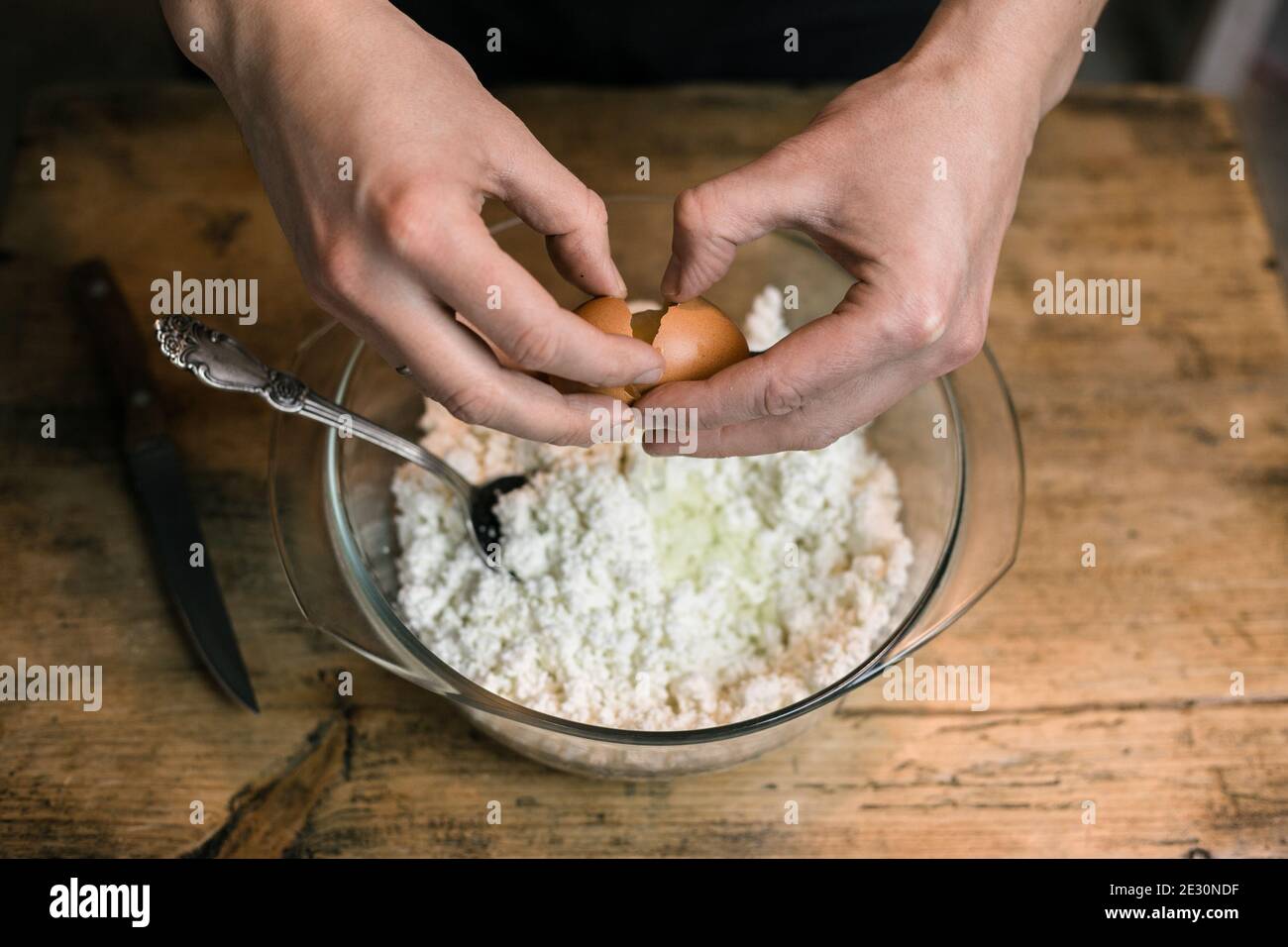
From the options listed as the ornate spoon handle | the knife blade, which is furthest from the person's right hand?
the knife blade

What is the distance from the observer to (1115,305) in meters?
1.15

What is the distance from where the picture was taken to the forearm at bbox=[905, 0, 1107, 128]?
2.40 ft

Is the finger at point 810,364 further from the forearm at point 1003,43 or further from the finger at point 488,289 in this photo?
the forearm at point 1003,43

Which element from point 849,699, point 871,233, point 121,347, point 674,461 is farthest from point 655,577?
point 121,347

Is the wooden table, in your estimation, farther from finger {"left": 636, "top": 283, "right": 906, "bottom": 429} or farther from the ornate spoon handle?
finger {"left": 636, "top": 283, "right": 906, "bottom": 429}

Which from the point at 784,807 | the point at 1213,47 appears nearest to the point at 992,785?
the point at 784,807

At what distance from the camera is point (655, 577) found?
2.84ft

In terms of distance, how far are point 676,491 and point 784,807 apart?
0.96ft

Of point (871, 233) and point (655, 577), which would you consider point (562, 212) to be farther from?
point (655, 577)

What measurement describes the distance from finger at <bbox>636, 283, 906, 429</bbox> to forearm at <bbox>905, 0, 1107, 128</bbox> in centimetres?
20

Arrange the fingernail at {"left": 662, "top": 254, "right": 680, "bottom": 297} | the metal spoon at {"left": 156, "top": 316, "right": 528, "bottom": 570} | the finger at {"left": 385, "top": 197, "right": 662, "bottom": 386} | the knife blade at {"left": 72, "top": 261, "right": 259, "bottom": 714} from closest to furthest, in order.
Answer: the finger at {"left": 385, "top": 197, "right": 662, "bottom": 386}
the fingernail at {"left": 662, "top": 254, "right": 680, "bottom": 297}
the metal spoon at {"left": 156, "top": 316, "right": 528, "bottom": 570}
the knife blade at {"left": 72, "top": 261, "right": 259, "bottom": 714}

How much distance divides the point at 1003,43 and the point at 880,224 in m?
0.19

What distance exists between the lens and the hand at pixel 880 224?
66cm
